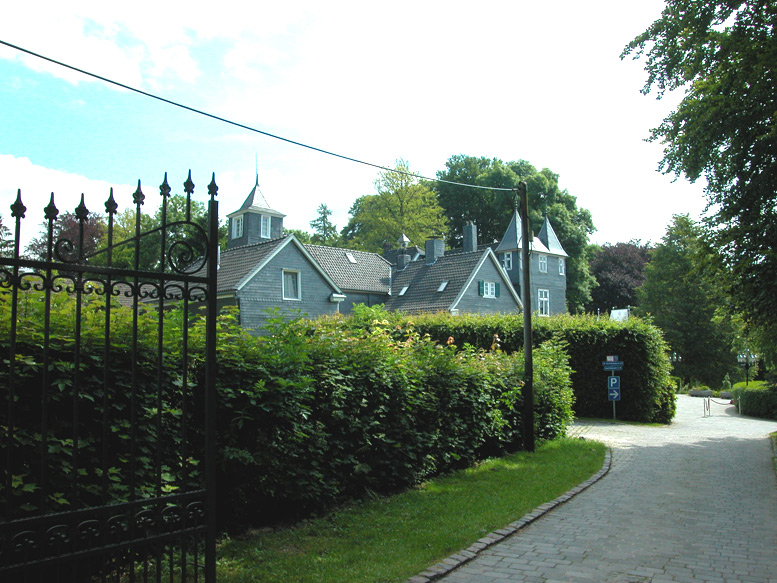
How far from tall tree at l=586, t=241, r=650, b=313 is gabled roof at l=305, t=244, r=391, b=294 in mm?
27971

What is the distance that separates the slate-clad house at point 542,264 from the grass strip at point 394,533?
42.6 m

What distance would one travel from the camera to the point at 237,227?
1886 inches

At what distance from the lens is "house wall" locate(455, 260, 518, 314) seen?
135 ft

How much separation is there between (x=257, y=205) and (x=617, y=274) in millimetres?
37368

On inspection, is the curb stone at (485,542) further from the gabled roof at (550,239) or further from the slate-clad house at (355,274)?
the gabled roof at (550,239)

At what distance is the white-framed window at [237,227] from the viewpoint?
47.4 m

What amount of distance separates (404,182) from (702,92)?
4066 centimetres

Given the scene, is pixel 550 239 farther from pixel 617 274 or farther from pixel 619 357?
pixel 619 357

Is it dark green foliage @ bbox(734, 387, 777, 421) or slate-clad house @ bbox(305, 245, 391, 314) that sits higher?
slate-clad house @ bbox(305, 245, 391, 314)

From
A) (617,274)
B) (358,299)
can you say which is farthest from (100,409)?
(617,274)

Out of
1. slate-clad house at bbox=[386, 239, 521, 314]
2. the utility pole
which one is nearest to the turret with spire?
slate-clad house at bbox=[386, 239, 521, 314]

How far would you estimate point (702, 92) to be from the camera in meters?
14.2

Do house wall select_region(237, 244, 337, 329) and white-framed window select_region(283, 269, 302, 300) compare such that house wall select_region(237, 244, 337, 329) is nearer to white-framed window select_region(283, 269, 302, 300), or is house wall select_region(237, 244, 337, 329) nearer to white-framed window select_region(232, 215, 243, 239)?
white-framed window select_region(283, 269, 302, 300)

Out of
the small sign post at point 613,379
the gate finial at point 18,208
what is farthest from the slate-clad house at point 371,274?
the gate finial at point 18,208
